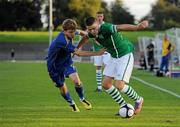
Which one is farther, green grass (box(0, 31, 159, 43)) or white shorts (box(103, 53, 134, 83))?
green grass (box(0, 31, 159, 43))

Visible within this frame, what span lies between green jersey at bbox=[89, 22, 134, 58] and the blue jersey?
0.89 meters

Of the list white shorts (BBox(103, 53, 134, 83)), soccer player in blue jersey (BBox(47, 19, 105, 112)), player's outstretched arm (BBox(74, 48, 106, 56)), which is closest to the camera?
player's outstretched arm (BBox(74, 48, 106, 56))

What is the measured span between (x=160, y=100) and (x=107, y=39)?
15.5 feet

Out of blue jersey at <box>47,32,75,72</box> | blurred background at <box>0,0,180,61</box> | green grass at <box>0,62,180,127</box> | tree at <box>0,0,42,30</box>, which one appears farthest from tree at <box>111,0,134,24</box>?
blue jersey at <box>47,32,75,72</box>

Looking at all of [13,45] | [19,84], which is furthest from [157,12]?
[19,84]

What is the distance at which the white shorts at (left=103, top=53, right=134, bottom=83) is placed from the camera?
1338 cm

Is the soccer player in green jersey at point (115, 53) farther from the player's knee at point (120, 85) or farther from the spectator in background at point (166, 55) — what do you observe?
the spectator in background at point (166, 55)

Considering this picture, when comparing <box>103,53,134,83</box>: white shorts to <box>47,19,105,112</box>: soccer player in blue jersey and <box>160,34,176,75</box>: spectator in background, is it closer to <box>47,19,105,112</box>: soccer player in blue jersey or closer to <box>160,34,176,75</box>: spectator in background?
<box>47,19,105,112</box>: soccer player in blue jersey

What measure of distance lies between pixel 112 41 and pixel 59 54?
4.84 ft

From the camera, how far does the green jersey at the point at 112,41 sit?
1302 cm

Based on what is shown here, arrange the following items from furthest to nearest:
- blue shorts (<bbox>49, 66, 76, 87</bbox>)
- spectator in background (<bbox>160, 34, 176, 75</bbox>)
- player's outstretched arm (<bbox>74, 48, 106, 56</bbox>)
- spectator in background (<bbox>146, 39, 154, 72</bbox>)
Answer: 1. spectator in background (<bbox>146, 39, 154, 72</bbox>)
2. spectator in background (<bbox>160, 34, 176, 75</bbox>)
3. blue shorts (<bbox>49, 66, 76, 87</bbox>)
4. player's outstretched arm (<bbox>74, 48, 106, 56</bbox>)

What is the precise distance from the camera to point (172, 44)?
109 feet

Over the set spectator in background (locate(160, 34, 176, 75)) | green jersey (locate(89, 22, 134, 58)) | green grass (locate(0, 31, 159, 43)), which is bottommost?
green grass (locate(0, 31, 159, 43))

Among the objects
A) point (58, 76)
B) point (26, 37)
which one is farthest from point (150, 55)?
point (26, 37)
